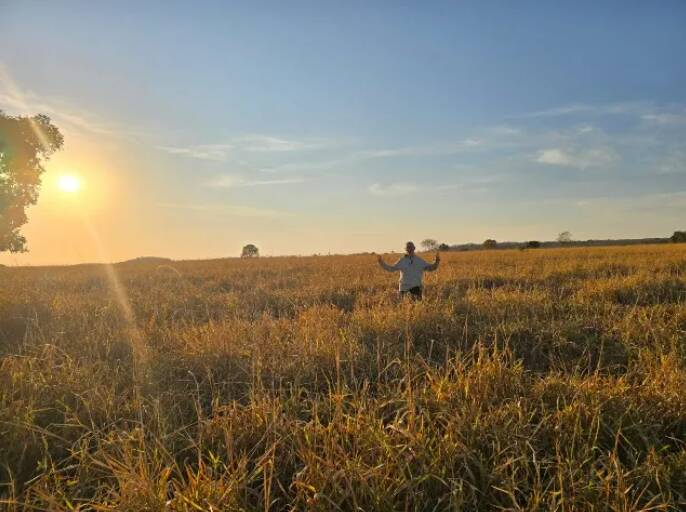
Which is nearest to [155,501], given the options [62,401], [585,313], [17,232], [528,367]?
[62,401]

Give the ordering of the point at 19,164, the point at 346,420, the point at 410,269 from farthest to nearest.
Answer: the point at 19,164 < the point at 410,269 < the point at 346,420

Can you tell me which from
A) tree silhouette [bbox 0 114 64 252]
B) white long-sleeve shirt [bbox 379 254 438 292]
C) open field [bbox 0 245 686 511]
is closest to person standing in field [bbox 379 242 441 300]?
white long-sleeve shirt [bbox 379 254 438 292]

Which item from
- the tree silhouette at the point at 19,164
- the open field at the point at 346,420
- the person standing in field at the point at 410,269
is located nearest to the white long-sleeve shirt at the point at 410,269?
the person standing in field at the point at 410,269

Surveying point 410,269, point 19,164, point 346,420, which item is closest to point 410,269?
point 410,269

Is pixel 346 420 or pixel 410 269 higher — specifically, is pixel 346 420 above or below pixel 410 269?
below

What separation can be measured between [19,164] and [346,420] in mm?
29919

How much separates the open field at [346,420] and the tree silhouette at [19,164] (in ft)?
76.0

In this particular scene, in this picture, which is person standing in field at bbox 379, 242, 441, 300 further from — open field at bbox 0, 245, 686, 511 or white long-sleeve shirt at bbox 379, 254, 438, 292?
open field at bbox 0, 245, 686, 511

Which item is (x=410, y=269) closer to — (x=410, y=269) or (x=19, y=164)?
(x=410, y=269)

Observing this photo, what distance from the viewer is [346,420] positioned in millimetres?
3410

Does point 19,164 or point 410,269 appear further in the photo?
point 19,164

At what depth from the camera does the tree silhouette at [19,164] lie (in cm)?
2491

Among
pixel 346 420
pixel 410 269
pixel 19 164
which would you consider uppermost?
pixel 19 164

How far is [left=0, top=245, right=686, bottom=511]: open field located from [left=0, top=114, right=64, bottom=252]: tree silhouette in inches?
912
